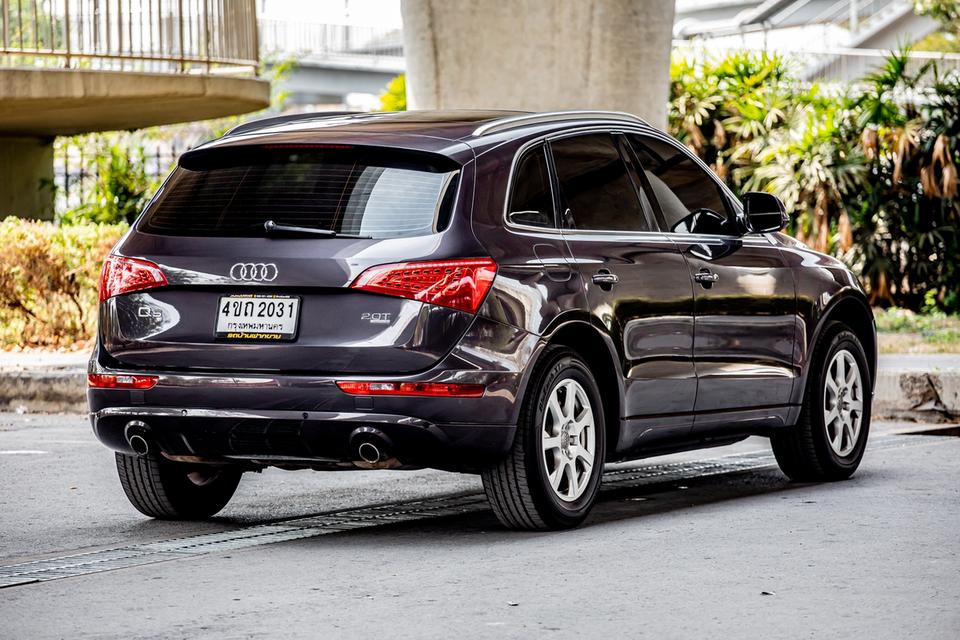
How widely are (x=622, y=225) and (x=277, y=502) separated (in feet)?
6.69

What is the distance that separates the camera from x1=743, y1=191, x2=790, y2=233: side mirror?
7980 mm

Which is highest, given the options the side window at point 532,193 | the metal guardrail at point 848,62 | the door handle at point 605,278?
the metal guardrail at point 848,62

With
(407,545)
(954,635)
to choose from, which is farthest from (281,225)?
(954,635)

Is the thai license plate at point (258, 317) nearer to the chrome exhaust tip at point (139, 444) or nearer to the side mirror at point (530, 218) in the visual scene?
the chrome exhaust tip at point (139, 444)

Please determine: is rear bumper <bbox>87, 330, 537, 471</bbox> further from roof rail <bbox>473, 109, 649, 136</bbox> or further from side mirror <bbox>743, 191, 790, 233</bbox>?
side mirror <bbox>743, 191, 790, 233</bbox>

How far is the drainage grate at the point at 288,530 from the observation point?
6.07 m

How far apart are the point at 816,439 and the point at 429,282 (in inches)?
113

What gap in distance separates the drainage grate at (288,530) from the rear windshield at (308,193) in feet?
3.93

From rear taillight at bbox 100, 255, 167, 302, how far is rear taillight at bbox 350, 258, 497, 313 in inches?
33.5

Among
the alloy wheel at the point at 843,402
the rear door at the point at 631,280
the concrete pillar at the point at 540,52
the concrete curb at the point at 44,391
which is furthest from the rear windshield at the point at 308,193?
the concrete pillar at the point at 540,52

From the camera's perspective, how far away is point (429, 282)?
6.24 metres

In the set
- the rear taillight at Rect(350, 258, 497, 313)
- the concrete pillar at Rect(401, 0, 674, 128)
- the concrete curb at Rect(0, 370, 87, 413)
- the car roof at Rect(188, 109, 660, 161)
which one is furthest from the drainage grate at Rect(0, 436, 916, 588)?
the concrete curb at Rect(0, 370, 87, 413)

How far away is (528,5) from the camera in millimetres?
12617

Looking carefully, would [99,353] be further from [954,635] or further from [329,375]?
[954,635]
